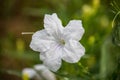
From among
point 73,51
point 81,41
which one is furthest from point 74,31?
point 81,41

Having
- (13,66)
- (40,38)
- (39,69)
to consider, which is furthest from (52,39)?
(13,66)

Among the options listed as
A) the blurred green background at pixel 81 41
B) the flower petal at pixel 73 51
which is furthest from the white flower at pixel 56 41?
the blurred green background at pixel 81 41

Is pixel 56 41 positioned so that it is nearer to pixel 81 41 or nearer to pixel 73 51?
pixel 73 51

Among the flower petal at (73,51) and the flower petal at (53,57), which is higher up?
the flower petal at (73,51)

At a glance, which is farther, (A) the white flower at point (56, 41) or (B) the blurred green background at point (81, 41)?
(B) the blurred green background at point (81, 41)

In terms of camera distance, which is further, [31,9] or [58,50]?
[31,9]

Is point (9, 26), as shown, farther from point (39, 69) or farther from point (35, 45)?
point (35, 45)

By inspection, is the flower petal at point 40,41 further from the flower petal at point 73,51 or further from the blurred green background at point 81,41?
the blurred green background at point 81,41
